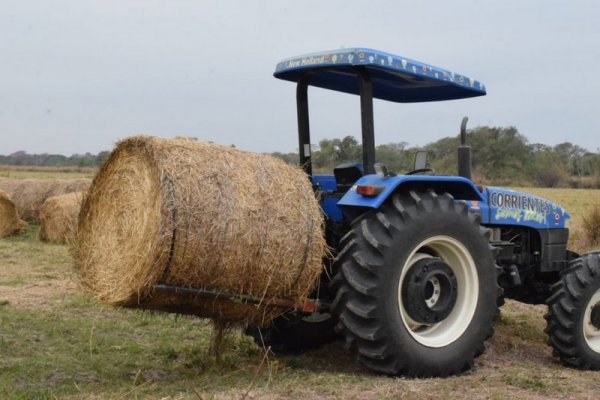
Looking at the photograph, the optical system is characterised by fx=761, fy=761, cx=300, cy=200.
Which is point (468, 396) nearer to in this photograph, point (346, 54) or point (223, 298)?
point (223, 298)

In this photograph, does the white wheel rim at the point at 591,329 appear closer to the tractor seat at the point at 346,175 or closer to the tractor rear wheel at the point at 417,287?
the tractor rear wheel at the point at 417,287

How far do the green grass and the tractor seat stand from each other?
4.62ft

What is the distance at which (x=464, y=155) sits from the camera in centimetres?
662

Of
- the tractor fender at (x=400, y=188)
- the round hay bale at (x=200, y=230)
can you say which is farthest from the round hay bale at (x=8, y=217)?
the tractor fender at (x=400, y=188)

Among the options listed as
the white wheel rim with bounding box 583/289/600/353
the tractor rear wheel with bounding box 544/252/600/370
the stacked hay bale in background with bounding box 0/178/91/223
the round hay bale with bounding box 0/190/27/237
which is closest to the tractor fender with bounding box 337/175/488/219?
the tractor rear wheel with bounding box 544/252/600/370

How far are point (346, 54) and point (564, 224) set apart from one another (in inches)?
130

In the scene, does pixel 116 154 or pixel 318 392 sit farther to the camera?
pixel 116 154

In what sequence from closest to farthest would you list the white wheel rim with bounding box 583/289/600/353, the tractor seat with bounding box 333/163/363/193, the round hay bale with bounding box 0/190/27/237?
the tractor seat with bounding box 333/163/363/193 < the white wheel rim with bounding box 583/289/600/353 < the round hay bale with bounding box 0/190/27/237

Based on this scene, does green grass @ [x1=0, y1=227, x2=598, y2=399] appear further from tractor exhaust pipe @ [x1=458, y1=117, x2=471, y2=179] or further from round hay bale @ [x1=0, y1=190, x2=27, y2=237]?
round hay bale @ [x1=0, y1=190, x2=27, y2=237]

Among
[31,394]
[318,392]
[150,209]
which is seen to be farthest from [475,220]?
[31,394]

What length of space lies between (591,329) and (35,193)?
1626 centimetres

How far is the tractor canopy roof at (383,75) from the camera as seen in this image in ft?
18.0

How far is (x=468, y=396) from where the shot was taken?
15.1 feet

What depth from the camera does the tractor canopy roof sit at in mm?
5500
